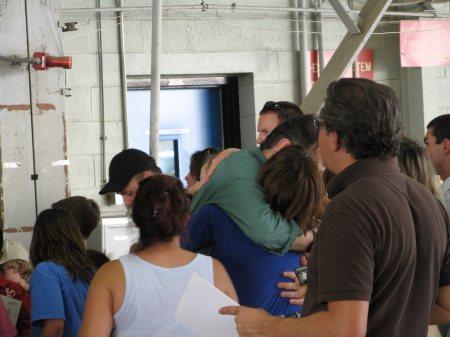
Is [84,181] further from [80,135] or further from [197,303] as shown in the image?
[197,303]

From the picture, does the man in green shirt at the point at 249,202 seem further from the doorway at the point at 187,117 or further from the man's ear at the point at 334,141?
the doorway at the point at 187,117

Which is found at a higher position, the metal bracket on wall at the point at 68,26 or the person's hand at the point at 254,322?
the metal bracket on wall at the point at 68,26

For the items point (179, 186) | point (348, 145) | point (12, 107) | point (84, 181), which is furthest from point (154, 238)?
point (84, 181)

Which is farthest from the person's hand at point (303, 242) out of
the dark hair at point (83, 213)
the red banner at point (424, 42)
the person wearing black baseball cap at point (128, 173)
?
the red banner at point (424, 42)

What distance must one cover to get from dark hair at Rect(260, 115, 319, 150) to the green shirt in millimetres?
199

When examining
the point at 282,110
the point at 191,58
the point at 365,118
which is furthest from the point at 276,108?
the point at 191,58

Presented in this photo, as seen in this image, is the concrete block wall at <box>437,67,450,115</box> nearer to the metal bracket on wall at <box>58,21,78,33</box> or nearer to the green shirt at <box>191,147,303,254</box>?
the metal bracket on wall at <box>58,21,78,33</box>

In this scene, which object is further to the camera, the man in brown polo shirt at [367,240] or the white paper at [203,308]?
the white paper at [203,308]

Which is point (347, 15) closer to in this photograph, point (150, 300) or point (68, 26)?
point (68, 26)

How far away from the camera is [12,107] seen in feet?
Answer: 14.1

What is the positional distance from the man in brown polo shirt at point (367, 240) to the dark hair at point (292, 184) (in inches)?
27.0

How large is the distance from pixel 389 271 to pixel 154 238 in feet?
2.62

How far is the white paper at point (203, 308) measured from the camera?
222 cm

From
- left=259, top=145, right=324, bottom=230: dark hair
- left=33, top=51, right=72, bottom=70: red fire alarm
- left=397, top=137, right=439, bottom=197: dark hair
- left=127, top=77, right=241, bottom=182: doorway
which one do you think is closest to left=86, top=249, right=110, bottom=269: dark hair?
left=259, top=145, right=324, bottom=230: dark hair
